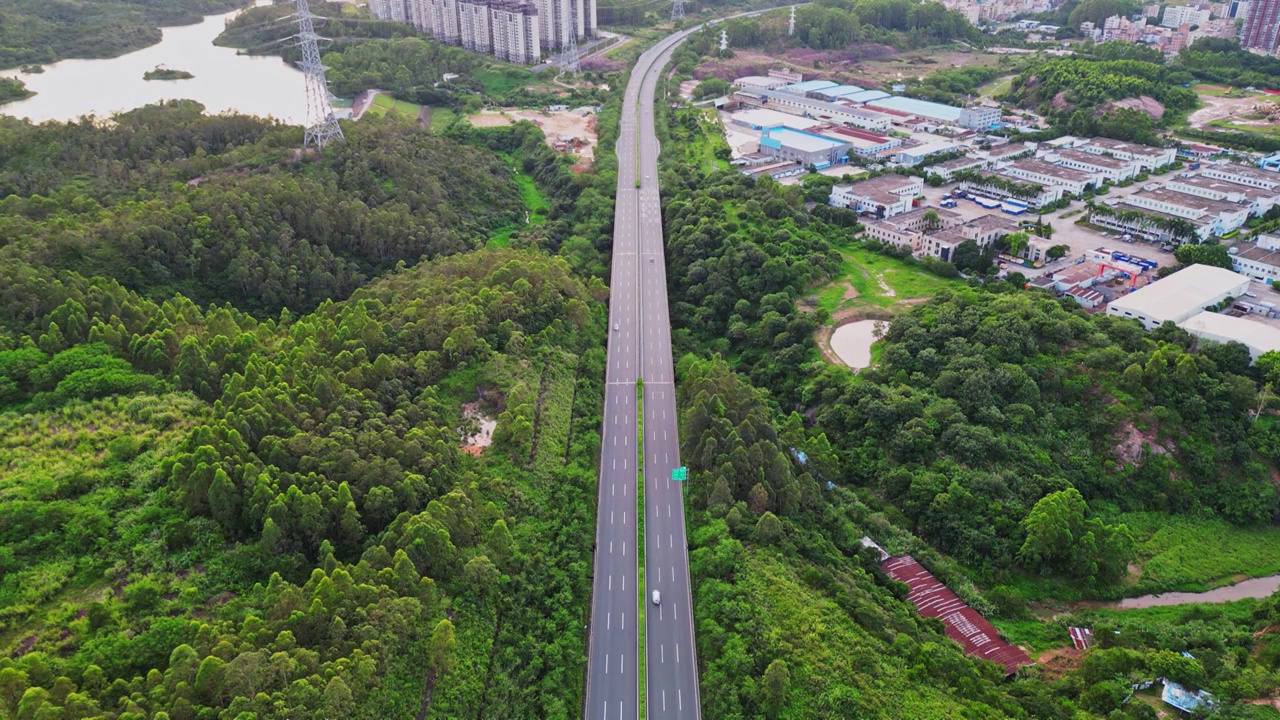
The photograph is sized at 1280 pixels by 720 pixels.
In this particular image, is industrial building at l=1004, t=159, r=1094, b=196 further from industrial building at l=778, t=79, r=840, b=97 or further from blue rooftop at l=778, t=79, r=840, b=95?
blue rooftop at l=778, t=79, r=840, b=95

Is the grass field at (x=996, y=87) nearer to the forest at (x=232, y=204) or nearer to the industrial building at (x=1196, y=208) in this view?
the industrial building at (x=1196, y=208)

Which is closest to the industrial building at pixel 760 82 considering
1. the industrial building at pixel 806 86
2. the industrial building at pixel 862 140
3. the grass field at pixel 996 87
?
the industrial building at pixel 806 86

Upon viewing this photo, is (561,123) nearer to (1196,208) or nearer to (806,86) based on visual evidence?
(806,86)

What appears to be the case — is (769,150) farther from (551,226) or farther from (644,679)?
(644,679)

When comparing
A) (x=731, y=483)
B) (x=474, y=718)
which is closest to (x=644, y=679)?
(x=474, y=718)

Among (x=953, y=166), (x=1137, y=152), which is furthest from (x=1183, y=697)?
(x=1137, y=152)
